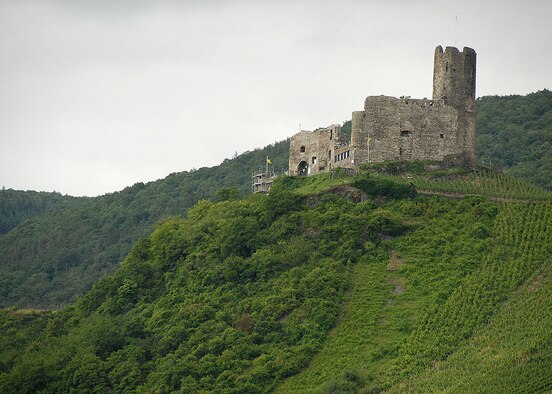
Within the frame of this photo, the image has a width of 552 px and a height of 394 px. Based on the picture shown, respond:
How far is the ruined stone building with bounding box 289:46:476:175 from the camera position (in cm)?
7669

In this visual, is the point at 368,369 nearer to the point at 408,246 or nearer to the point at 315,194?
the point at 408,246

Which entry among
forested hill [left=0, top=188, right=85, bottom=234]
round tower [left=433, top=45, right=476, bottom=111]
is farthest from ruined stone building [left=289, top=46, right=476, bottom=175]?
forested hill [left=0, top=188, right=85, bottom=234]

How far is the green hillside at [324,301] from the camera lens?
59.5 metres

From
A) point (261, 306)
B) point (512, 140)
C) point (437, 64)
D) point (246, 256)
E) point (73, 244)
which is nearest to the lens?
point (261, 306)

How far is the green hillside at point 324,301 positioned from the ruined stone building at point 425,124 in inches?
52.9

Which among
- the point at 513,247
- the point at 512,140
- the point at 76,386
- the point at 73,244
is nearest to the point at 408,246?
the point at 513,247

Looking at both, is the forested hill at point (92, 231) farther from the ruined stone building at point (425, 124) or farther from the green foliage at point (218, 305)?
the ruined stone building at point (425, 124)

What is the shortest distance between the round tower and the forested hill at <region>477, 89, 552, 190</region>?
53.2 ft

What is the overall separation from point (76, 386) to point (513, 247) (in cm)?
2288

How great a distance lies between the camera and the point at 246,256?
236 ft

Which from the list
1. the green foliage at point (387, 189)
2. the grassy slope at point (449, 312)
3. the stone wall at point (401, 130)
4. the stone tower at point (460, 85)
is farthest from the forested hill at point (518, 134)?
the grassy slope at point (449, 312)

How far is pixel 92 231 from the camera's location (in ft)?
401

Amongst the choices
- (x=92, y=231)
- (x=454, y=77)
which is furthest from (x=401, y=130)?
(x=92, y=231)

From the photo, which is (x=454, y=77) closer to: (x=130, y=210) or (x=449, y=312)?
(x=449, y=312)
